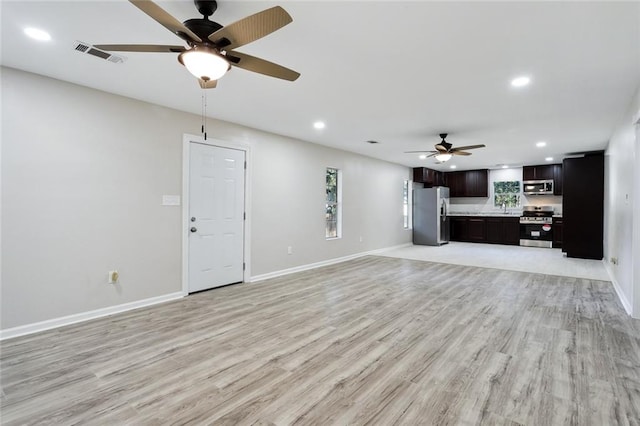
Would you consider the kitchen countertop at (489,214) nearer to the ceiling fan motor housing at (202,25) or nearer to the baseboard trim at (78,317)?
the baseboard trim at (78,317)

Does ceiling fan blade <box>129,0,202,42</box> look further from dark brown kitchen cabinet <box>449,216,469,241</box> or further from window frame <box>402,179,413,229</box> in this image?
dark brown kitchen cabinet <box>449,216,469,241</box>

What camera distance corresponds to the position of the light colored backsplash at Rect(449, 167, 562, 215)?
357 inches

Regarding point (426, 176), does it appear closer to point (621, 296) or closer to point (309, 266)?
point (309, 266)

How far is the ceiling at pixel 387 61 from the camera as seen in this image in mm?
2014

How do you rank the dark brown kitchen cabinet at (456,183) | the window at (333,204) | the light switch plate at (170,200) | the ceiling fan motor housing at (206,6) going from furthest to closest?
the dark brown kitchen cabinet at (456,183)
the window at (333,204)
the light switch plate at (170,200)
the ceiling fan motor housing at (206,6)

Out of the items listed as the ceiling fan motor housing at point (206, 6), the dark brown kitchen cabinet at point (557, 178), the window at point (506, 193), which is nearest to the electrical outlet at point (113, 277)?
the ceiling fan motor housing at point (206, 6)

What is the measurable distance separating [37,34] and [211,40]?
5.11 feet

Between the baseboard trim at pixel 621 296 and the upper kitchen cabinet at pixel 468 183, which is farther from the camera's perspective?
the upper kitchen cabinet at pixel 468 183

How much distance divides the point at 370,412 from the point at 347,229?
5167 mm

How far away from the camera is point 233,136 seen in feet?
15.3

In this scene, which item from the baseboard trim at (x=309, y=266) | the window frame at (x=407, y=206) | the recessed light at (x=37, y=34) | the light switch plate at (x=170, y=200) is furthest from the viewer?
the window frame at (x=407, y=206)

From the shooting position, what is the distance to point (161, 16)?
63.7 inches

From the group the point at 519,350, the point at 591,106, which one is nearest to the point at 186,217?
the point at 519,350

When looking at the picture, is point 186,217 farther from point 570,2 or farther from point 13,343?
point 570,2
